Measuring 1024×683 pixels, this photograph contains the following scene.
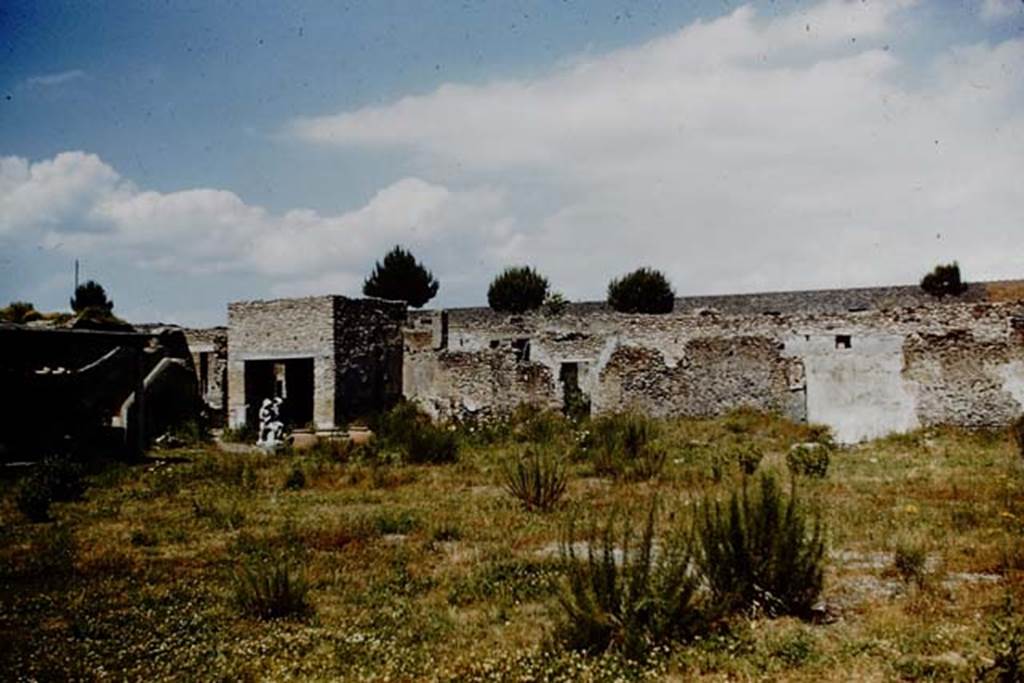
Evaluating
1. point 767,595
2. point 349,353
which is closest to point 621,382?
point 349,353

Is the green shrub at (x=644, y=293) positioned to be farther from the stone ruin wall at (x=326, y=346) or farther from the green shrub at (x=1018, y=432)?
the green shrub at (x=1018, y=432)

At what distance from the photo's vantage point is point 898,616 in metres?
6.35

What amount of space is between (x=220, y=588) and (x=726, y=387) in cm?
1692

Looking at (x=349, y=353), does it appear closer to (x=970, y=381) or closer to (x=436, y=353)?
(x=436, y=353)

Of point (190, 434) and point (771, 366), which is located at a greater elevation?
point (771, 366)

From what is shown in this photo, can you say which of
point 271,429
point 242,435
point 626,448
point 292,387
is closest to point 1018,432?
point 626,448

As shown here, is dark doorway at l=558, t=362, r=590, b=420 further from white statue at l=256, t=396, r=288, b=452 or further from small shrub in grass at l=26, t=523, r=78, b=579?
small shrub in grass at l=26, t=523, r=78, b=579

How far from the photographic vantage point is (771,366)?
21.9 metres

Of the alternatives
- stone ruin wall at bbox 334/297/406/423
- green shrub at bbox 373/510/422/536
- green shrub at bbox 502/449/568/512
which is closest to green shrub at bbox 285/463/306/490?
green shrub at bbox 373/510/422/536

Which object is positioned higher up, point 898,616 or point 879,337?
point 879,337

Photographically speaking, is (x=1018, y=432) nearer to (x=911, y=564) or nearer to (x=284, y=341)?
(x=911, y=564)

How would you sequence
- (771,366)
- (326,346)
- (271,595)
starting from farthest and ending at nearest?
(326,346)
(771,366)
(271,595)

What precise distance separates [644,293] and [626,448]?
32.1 metres

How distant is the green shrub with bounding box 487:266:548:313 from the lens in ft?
163
